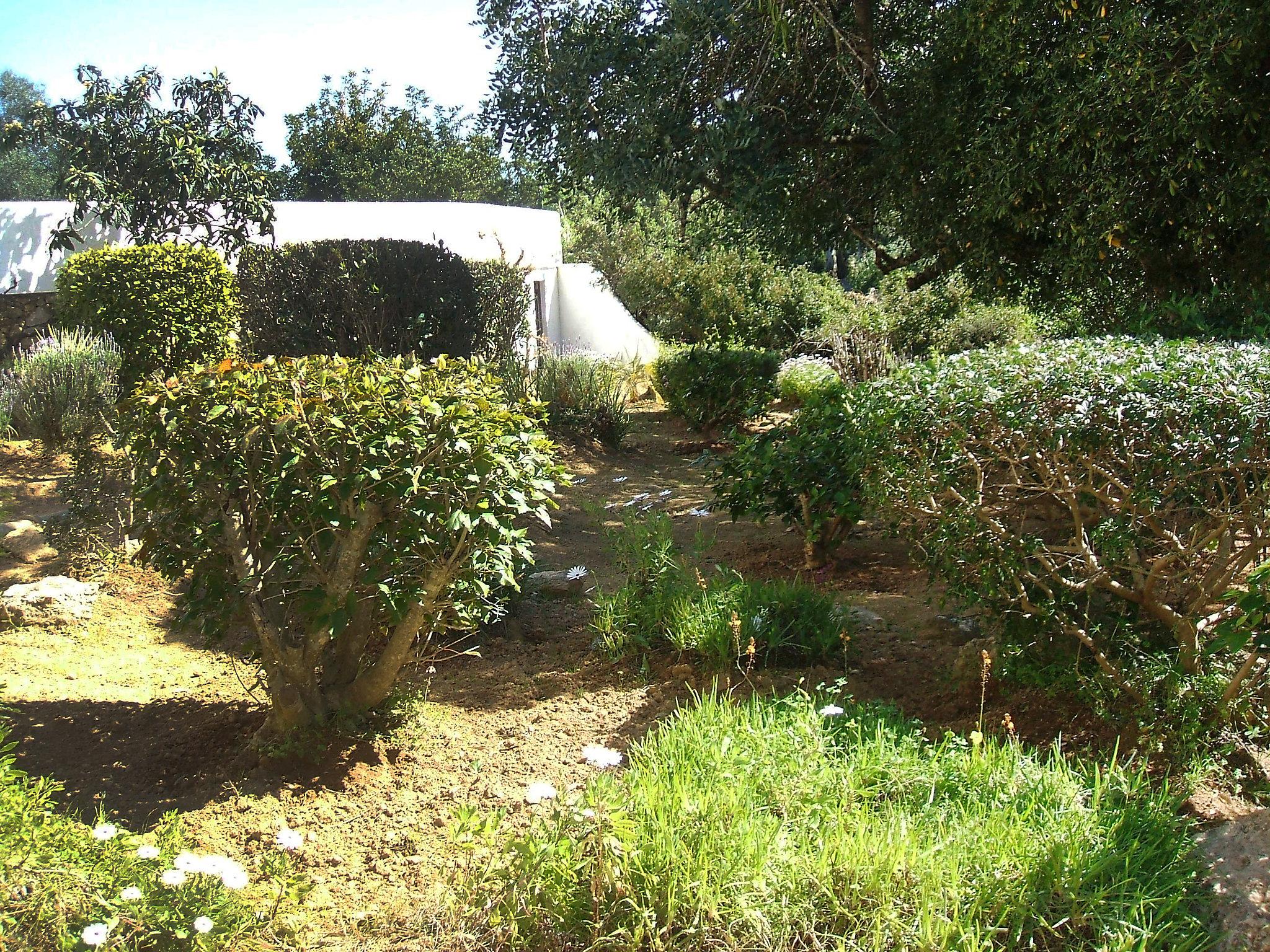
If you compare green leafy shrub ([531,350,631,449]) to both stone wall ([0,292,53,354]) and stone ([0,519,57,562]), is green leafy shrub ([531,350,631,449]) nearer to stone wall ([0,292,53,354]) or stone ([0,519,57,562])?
stone ([0,519,57,562])

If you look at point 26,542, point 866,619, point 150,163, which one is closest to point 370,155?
point 150,163

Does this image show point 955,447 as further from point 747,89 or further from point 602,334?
point 602,334

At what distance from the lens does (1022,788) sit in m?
2.67

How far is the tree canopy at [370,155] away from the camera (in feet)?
96.9

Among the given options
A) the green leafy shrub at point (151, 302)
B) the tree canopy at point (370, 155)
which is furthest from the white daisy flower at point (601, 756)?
the tree canopy at point (370, 155)

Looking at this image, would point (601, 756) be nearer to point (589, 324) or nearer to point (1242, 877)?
point (1242, 877)

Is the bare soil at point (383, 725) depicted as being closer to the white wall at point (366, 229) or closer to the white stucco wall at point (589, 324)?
the white wall at point (366, 229)

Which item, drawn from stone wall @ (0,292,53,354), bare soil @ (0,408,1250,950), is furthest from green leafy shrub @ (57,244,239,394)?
bare soil @ (0,408,1250,950)

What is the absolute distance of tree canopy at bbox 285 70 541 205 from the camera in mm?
29547

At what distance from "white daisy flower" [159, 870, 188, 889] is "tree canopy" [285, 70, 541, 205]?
28516 millimetres

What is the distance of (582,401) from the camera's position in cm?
1084

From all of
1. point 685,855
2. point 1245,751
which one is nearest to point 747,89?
point 1245,751

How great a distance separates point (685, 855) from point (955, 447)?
1.80 meters

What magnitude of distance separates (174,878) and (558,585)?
3.47 metres
